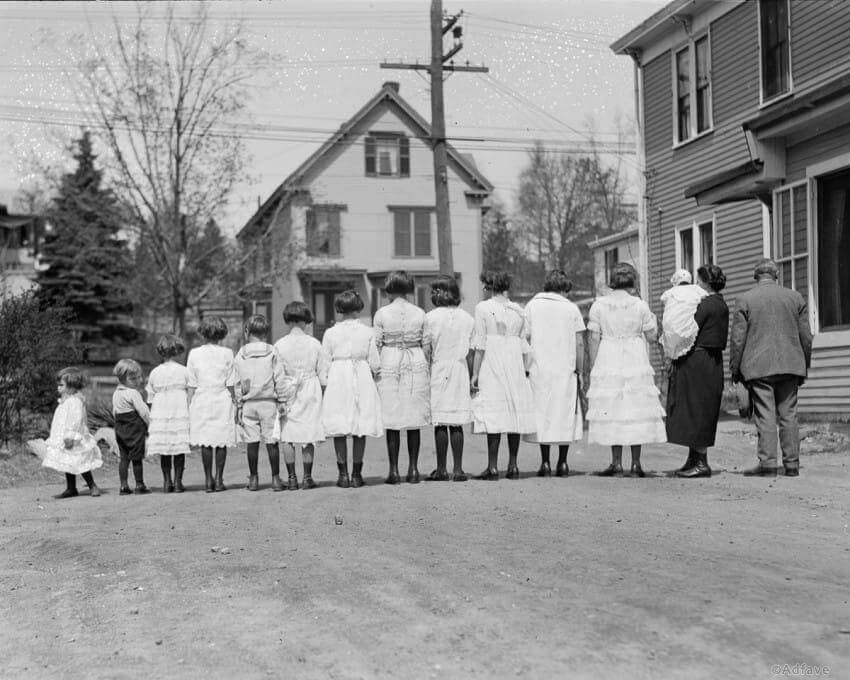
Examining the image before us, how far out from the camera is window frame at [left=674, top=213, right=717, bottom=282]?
74.6ft

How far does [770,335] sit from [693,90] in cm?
1408

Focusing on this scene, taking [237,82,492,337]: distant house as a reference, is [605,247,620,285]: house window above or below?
below

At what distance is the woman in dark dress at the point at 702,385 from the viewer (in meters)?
10.8

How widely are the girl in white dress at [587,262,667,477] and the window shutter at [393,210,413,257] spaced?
3918cm

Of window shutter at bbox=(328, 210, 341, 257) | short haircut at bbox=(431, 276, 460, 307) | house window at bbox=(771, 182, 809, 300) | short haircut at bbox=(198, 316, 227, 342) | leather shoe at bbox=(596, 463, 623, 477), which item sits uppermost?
window shutter at bbox=(328, 210, 341, 257)

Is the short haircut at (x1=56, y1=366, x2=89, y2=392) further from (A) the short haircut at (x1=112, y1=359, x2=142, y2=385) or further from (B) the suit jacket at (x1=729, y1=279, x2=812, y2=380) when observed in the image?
(B) the suit jacket at (x1=729, y1=279, x2=812, y2=380)

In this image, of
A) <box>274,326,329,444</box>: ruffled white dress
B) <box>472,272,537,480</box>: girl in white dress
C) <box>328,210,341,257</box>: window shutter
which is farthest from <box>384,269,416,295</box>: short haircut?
<box>328,210,341,257</box>: window shutter

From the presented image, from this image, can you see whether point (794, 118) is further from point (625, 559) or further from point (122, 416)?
point (625, 559)

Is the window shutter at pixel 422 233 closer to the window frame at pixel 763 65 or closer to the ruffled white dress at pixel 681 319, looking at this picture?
the window frame at pixel 763 65

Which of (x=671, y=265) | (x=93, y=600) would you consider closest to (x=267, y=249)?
(x=671, y=265)

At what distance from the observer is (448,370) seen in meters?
11.0

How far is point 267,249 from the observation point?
116ft

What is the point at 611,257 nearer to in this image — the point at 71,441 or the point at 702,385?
the point at 702,385

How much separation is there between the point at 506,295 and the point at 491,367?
0.78m
